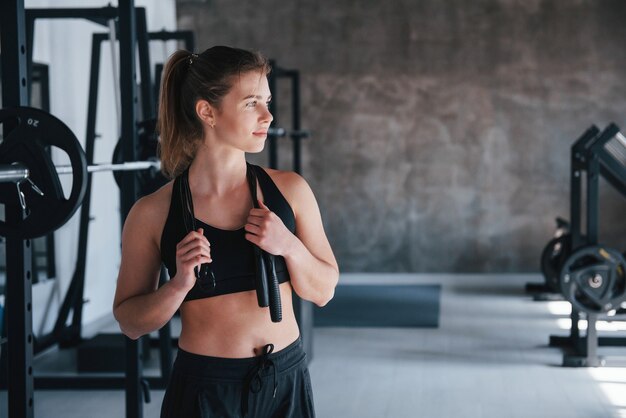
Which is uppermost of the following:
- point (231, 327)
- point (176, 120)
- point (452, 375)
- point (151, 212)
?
point (176, 120)

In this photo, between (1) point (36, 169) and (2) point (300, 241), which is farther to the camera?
(1) point (36, 169)

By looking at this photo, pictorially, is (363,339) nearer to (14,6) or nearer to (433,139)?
(433,139)

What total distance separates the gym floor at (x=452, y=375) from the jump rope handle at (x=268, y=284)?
272 cm

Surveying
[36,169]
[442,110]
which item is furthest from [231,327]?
[442,110]

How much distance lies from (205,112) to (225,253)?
0.90ft

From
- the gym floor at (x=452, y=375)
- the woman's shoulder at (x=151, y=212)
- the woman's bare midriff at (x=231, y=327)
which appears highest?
the woman's shoulder at (x=151, y=212)

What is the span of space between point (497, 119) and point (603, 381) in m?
3.86

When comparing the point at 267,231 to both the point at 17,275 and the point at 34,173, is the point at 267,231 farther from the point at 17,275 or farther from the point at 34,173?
the point at 17,275

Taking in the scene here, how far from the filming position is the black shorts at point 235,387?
1636mm

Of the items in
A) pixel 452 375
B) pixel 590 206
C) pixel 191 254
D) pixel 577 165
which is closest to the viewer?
pixel 191 254

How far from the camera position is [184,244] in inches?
60.7

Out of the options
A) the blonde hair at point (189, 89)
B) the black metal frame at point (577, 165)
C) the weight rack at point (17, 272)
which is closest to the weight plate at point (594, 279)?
the black metal frame at point (577, 165)

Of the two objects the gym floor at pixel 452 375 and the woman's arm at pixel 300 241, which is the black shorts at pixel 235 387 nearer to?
the woman's arm at pixel 300 241

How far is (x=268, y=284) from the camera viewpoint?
1.61 meters
